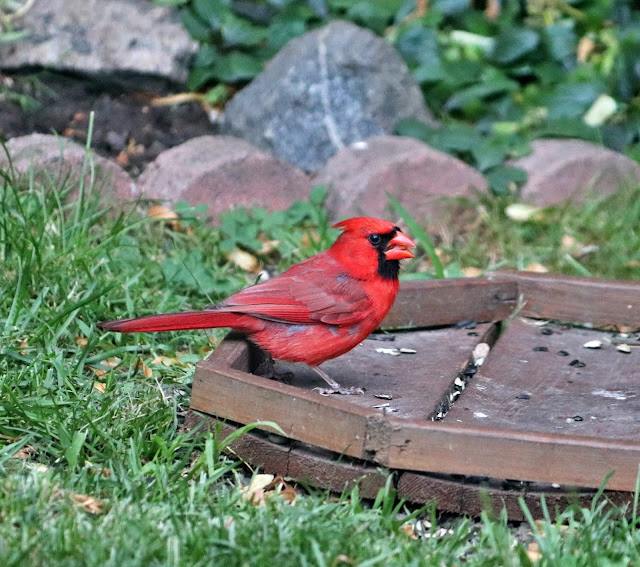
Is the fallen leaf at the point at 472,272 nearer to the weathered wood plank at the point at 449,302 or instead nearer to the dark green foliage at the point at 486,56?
the weathered wood plank at the point at 449,302

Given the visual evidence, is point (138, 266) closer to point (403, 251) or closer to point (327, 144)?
point (403, 251)

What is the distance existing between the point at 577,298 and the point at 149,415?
1.90m

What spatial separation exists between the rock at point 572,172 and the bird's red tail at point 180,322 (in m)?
2.80

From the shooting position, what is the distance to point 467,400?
11.9ft

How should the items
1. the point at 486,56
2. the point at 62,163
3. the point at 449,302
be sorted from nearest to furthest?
the point at 449,302, the point at 62,163, the point at 486,56

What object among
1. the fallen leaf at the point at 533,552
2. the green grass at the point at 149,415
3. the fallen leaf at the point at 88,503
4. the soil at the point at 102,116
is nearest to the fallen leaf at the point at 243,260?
the green grass at the point at 149,415

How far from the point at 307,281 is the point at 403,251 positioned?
1.15ft

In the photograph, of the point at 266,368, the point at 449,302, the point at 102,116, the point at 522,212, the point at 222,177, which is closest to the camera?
the point at 266,368

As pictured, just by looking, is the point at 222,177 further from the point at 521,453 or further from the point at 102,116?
the point at 521,453

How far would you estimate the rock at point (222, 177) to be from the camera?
5.32m

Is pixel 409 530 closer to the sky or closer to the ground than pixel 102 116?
closer to the ground

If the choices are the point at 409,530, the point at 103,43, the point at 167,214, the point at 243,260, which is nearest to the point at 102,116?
the point at 103,43

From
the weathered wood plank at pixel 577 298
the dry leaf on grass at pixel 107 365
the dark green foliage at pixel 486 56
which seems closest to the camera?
the dry leaf on grass at pixel 107 365

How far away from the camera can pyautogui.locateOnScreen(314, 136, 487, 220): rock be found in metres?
5.55
